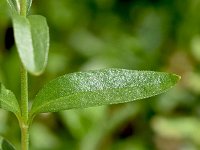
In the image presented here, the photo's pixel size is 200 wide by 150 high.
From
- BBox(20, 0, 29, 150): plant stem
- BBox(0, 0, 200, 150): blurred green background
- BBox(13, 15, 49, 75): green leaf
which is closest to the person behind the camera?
BBox(13, 15, 49, 75): green leaf

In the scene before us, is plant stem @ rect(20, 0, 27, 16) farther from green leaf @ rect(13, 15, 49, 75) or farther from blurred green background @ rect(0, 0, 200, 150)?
blurred green background @ rect(0, 0, 200, 150)

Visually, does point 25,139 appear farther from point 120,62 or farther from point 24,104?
point 120,62

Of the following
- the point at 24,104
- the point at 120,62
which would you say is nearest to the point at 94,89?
the point at 24,104

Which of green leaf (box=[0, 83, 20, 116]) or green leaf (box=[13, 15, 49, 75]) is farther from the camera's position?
green leaf (box=[0, 83, 20, 116])

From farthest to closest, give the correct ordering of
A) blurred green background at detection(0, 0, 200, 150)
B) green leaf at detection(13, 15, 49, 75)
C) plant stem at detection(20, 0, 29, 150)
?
blurred green background at detection(0, 0, 200, 150)
plant stem at detection(20, 0, 29, 150)
green leaf at detection(13, 15, 49, 75)

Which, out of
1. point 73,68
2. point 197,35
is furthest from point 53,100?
point 197,35

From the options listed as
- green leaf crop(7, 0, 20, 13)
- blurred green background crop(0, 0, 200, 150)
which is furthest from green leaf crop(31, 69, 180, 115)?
blurred green background crop(0, 0, 200, 150)

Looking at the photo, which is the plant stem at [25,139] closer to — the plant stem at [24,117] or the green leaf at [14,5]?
the plant stem at [24,117]

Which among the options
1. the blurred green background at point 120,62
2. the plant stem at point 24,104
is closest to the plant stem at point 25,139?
the plant stem at point 24,104
